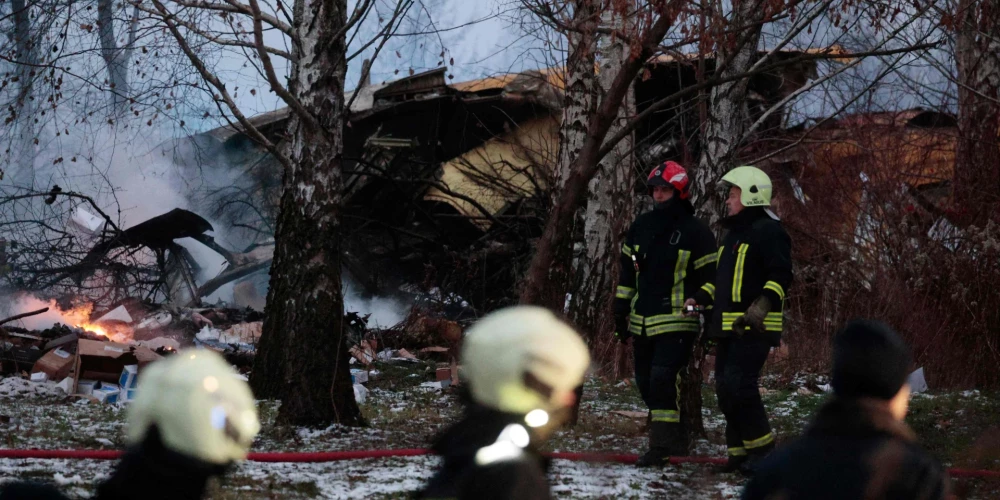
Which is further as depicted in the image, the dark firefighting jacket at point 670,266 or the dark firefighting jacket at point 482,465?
the dark firefighting jacket at point 670,266

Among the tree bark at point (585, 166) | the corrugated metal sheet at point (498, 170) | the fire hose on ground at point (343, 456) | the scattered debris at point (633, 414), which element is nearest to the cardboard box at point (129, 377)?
the fire hose on ground at point (343, 456)

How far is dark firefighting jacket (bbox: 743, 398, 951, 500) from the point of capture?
7.58ft

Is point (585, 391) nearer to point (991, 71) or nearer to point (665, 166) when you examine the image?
point (665, 166)

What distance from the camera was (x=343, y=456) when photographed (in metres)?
5.76

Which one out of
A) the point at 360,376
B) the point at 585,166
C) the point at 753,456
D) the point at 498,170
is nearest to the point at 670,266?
the point at 585,166

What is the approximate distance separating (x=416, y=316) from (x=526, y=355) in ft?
36.4

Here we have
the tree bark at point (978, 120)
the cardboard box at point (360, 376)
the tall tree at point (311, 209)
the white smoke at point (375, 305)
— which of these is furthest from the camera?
the white smoke at point (375, 305)

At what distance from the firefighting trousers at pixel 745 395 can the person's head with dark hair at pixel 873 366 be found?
3165 mm

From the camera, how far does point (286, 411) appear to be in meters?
6.92

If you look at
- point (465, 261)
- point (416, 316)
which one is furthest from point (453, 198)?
point (416, 316)

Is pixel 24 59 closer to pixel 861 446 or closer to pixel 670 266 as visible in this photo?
pixel 670 266

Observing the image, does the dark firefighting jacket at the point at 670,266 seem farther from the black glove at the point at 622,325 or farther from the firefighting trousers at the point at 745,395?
the firefighting trousers at the point at 745,395

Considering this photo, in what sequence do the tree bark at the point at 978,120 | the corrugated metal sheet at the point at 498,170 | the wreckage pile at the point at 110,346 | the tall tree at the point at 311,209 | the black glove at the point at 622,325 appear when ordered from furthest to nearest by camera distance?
the corrugated metal sheet at the point at 498,170
the tree bark at the point at 978,120
the wreckage pile at the point at 110,346
the tall tree at the point at 311,209
the black glove at the point at 622,325

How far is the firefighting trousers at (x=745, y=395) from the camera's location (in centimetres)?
565
